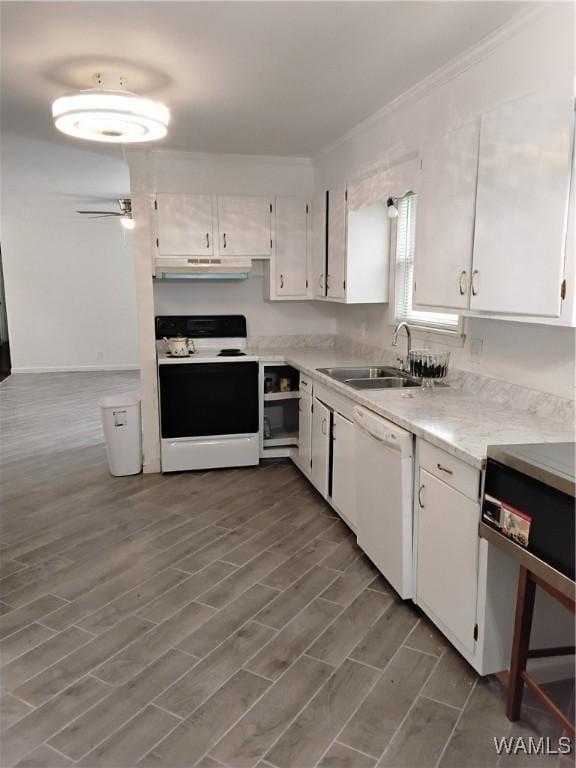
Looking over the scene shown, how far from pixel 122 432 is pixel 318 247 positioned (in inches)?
85.5

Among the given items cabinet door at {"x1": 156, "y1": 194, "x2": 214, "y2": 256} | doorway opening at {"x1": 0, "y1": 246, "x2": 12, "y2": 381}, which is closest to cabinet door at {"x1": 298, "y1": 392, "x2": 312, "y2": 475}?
cabinet door at {"x1": 156, "y1": 194, "x2": 214, "y2": 256}

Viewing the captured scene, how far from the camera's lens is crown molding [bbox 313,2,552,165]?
2.14 metres

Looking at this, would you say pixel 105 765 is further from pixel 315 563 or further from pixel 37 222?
pixel 37 222

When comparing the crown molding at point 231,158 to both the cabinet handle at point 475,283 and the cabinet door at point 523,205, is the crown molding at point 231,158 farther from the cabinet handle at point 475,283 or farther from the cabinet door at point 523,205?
the cabinet handle at point 475,283

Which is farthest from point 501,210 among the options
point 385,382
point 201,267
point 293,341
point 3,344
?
point 3,344

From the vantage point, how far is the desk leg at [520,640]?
73.5 inches

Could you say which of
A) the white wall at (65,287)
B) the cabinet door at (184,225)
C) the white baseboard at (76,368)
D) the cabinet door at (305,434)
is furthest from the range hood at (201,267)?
the white baseboard at (76,368)

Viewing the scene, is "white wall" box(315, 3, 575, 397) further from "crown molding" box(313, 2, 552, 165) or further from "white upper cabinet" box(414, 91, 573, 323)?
"white upper cabinet" box(414, 91, 573, 323)

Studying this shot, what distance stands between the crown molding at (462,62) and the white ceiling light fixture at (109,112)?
1328mm

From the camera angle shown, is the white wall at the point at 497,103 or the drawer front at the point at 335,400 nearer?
the white wall at the point at 497,103

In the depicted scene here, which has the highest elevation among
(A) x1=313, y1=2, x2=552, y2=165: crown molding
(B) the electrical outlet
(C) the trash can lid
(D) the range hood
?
(A) x1=313, y1=2, x2=552, y2=165: crown molding

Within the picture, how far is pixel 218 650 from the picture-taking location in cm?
237

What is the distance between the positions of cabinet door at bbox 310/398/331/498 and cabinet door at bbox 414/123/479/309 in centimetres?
108

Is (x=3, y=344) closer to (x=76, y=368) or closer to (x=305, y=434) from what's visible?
(x=76, y=368)
